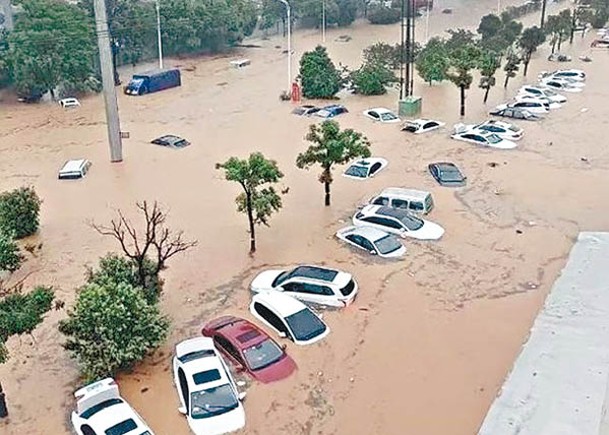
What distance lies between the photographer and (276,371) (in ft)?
44.9

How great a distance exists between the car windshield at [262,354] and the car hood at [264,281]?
8.46ft

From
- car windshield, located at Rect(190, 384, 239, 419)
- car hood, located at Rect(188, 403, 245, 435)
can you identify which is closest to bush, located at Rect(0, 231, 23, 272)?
car windshield, located at Rect(190, 384, 239, 419)

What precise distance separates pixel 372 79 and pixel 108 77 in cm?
1432

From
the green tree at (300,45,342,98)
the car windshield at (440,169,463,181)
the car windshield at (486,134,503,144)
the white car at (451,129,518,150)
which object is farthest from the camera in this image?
the green tree at (300,45,342,98)

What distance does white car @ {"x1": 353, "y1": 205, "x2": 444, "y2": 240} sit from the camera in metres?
19.4

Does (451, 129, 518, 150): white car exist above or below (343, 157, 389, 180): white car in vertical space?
above

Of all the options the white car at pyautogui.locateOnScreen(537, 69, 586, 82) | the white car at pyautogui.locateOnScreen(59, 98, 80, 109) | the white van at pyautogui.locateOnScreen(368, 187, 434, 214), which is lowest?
the white van at pyautogui.locateOnScreen(368, 187, 434, 214)

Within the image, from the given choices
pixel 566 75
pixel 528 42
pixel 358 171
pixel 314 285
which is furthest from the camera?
pixel 528 42

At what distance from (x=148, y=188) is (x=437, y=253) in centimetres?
1012

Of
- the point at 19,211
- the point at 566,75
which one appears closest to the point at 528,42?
the point at 566,75

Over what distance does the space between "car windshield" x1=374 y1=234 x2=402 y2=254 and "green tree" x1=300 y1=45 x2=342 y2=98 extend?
58.7 feet

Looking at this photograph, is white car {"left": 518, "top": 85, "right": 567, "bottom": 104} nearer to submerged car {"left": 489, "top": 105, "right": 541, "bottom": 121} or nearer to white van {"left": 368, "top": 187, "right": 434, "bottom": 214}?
submerged car {"left": 489, "top": 105, "right": 541, "bottom": 121}

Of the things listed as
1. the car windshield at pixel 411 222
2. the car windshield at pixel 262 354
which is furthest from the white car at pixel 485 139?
the car windshield at pixel 262 354

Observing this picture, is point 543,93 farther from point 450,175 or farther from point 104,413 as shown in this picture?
point 104,413
